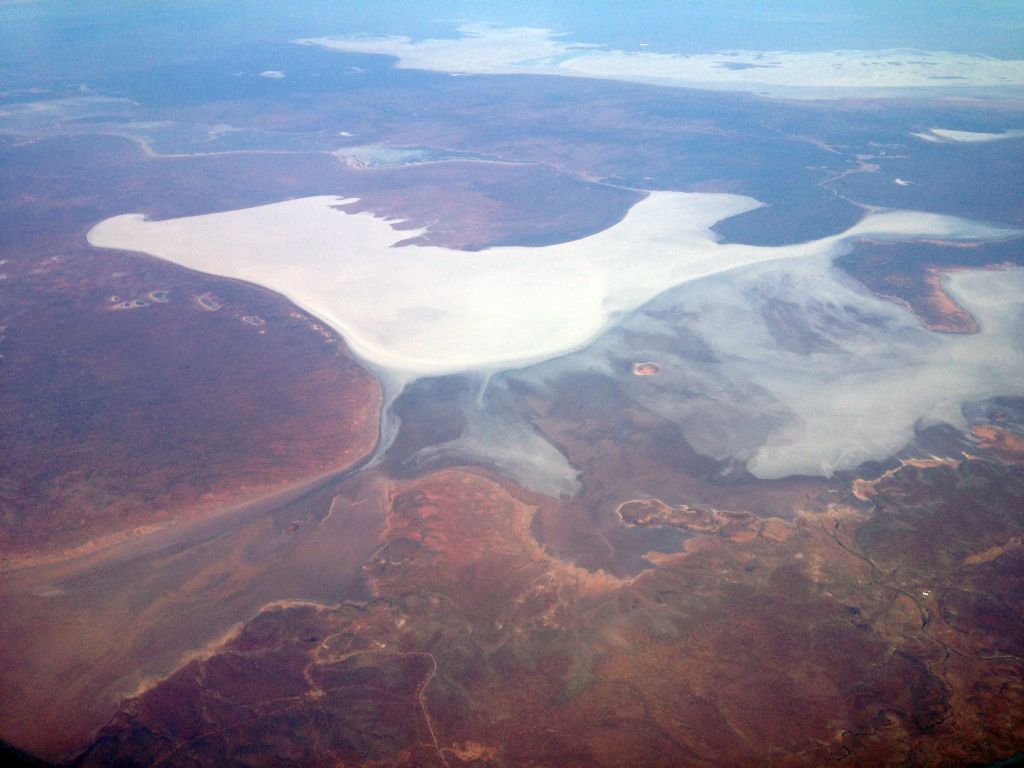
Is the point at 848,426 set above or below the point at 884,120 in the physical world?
below

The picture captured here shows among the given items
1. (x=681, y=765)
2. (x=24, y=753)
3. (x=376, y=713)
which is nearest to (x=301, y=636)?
(x=376, y=713)

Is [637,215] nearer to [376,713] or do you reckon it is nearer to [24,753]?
[376,713]

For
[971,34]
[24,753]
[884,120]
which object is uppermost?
[971,34]

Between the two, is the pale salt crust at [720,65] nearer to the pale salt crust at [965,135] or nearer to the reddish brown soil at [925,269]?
the pale salt crust at [965,135]

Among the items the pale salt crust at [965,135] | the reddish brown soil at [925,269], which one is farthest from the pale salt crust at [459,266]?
the pale salt crust at [965,135]

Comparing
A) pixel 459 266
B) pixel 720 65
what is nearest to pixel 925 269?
pixel 459 266

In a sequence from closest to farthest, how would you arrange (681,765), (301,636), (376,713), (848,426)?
(681,765), (376,713), (301,636), (848,426)

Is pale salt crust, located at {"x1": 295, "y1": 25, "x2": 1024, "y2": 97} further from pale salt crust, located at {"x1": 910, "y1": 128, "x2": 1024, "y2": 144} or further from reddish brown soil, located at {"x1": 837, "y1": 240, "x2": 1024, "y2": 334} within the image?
reddish brown soil, located at {"x1": 837, "y1": 240, "x2": 1024, "y2": 334}

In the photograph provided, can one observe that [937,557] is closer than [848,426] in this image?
Yes
